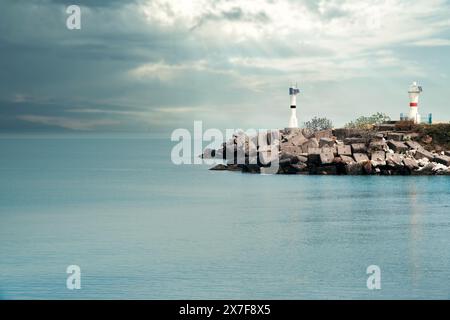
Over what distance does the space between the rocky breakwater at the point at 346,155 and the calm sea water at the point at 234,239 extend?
113 centimetres

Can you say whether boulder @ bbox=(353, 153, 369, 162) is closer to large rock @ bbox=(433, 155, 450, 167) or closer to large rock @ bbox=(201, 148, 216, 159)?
large rock @ bbox=(433, 155, 450, 167)

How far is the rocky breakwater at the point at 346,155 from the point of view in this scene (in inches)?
1976

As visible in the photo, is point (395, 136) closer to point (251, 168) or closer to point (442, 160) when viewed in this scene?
point (442, 160)

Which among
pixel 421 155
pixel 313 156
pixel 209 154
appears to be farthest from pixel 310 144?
pixel 209 154

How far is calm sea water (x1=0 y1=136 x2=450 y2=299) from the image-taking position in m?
20.4

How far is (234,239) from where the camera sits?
27.5 meters

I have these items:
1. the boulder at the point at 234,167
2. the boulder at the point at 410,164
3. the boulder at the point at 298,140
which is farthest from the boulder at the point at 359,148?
the boulder at the point at 234,167

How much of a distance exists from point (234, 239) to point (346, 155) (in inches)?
972

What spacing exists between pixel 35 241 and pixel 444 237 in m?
14.8

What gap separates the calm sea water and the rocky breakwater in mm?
1135

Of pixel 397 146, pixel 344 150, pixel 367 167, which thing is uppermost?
pixel 397 146

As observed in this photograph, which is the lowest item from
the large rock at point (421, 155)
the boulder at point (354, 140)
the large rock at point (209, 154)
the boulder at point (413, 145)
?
the large rock at point (421, 155)

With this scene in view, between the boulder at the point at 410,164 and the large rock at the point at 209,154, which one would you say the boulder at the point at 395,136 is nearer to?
the boulder at the point at 410,164
